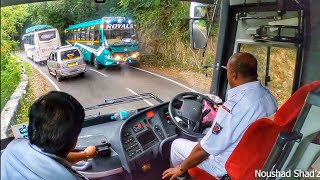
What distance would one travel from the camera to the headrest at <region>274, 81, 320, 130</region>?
1368 millimetres

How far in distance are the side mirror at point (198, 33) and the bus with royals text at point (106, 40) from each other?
0.49m

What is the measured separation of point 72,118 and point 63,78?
1.09m

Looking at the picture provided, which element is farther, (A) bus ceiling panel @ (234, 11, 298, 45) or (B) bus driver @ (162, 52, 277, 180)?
(A) bus ceiling panel @ (234, 11, 298, 45)

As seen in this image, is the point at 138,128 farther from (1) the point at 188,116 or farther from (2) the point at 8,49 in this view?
(2) the point at 8,49

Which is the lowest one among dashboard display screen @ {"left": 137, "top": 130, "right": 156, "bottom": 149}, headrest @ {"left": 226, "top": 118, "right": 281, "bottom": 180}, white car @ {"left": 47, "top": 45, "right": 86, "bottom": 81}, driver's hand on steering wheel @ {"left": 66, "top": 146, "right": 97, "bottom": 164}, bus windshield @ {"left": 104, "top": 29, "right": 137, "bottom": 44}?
dashboard display screen @ {"left": 137, "top": 130, "right": 156, "bottom": 149}

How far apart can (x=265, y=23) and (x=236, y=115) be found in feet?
3.82

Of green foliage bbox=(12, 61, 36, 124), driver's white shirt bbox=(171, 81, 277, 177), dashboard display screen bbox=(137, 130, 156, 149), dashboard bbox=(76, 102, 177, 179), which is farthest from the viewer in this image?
dashboard display screen bbox=(137, 130, 156, 149)

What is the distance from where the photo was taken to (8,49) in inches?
56.1

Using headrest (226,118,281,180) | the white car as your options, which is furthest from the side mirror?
headrest (226,118,281,180)

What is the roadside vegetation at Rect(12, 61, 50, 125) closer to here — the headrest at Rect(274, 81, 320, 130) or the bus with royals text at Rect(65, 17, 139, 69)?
the bus with royals text at Rect(65, 17, 139, 69)

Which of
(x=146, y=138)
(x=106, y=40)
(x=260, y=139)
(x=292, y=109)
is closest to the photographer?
(x=292, y=109)

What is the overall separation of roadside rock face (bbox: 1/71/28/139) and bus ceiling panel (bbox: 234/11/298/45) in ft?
6.02

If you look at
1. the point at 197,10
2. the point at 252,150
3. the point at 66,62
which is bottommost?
the point at 252,150

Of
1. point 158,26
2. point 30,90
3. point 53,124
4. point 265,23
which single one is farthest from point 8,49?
point 265,23
